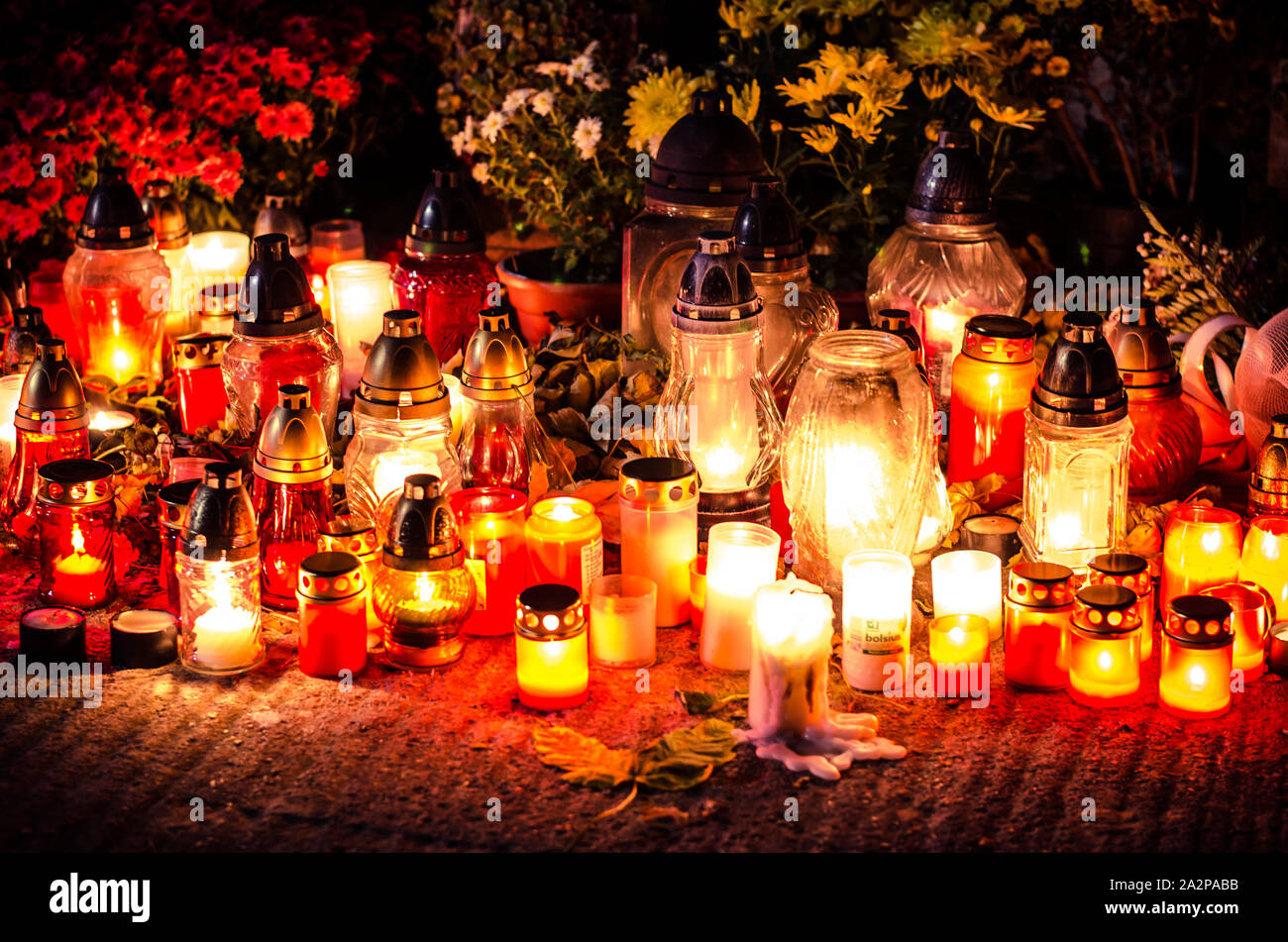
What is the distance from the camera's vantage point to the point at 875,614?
7.75 ft

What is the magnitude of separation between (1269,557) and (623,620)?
1.05 metres

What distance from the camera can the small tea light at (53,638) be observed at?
2.44 metres

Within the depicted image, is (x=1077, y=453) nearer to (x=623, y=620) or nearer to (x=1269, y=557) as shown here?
(x=1269, y=557)

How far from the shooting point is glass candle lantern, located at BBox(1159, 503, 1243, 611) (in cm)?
251

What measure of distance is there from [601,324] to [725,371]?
3.01ft

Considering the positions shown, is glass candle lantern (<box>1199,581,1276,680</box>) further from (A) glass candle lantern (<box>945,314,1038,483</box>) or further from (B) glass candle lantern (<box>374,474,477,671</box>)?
(B) glass candle lantern (<box>374,474,477,671</box>)

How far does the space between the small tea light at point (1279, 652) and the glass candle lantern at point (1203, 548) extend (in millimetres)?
110

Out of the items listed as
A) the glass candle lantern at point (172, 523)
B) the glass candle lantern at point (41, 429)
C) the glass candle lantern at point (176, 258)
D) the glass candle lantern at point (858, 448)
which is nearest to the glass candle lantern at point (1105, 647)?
the glass candle lantern at point (858, 448)

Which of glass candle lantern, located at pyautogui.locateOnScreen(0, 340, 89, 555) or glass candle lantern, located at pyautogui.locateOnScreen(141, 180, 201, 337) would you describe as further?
glass candle lantern, located at pyautogui.locateOnScreen(141, 180, 201, 337)

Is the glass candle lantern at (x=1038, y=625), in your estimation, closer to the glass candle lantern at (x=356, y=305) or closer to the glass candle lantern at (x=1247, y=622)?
the glass candle lantern at (x=1247, y=622)

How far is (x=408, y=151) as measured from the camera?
5.57 meters

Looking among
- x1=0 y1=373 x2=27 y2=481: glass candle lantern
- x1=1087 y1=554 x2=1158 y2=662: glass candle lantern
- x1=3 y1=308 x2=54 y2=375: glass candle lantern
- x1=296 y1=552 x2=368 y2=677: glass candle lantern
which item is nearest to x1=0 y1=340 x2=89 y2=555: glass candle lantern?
x1=0 y1=373 x2=27 y2=481: glass candle lantern

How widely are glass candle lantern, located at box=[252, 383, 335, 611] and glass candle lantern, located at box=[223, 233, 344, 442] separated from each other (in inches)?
11.8

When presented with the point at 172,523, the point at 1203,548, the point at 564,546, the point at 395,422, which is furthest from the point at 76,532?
the point at 1203,548
